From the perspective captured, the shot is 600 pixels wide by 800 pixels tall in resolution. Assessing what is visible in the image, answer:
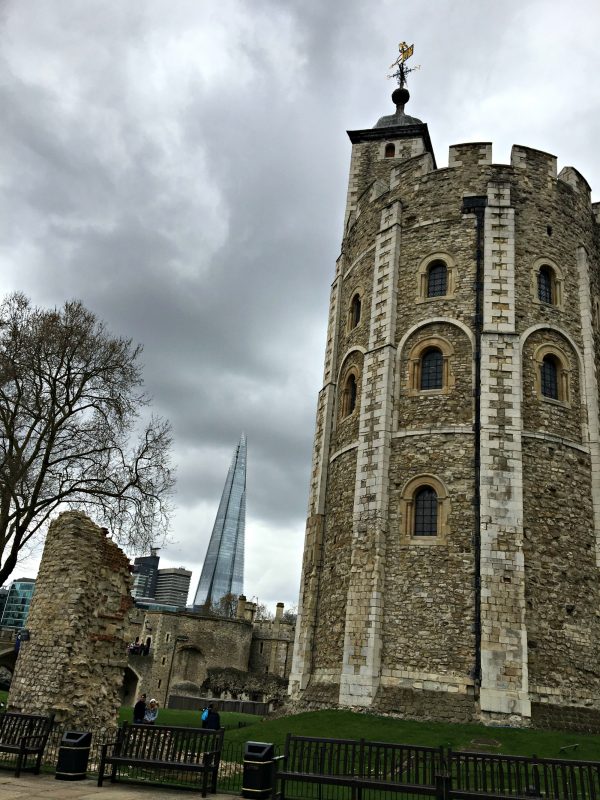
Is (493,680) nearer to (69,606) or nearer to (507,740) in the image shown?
(507,740)

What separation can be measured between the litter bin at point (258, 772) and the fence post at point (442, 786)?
2283 mm

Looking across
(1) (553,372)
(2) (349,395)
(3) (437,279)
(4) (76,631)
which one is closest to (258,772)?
(4) (76,631)

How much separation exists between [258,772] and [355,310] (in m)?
17.0

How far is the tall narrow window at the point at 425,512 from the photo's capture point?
18.9 m

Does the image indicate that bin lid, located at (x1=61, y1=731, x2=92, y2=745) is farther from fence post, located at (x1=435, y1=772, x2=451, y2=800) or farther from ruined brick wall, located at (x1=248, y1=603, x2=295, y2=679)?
ruined brick wall, located at (x1=248, y1=603, x2=295, y2=679)

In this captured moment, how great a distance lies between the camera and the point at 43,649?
1287 centimetres

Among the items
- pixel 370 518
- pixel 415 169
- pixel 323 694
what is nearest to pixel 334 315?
pixel 415 169

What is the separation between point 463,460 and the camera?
→ 62.1 ft

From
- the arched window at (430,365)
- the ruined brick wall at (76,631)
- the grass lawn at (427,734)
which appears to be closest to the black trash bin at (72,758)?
the ruined brick wall at (76,631)

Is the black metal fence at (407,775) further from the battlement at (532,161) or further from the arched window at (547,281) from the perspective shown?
the battlement at (532,161)

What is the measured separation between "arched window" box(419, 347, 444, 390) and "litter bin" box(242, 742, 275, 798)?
42.0 feet

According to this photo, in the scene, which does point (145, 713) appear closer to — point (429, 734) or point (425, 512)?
point (429, 734)

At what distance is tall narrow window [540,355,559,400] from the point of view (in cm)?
2023

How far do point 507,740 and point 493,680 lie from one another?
69.4 inches
